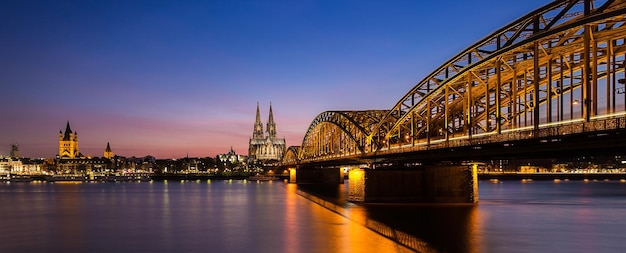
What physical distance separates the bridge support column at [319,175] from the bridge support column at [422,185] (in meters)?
89.5

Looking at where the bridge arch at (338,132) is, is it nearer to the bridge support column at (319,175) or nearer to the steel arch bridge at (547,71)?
the bridge support column at (319,175)

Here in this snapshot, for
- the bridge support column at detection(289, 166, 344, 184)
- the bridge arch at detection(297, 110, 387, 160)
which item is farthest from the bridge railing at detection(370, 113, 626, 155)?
the bridge support column at detection(289, 166, 344, 184)

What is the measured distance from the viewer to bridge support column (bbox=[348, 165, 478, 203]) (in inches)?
2613

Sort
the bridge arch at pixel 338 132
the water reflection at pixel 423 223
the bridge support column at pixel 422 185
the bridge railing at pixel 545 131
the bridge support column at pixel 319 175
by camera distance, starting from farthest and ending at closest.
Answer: the bridge support column at pixel 319 175 → the bridge arch at pixel 338 132 → the bridge support column at pixel 422 185 → the water reflection at pixel 423 223 → the bridge railing at pixel 545 131

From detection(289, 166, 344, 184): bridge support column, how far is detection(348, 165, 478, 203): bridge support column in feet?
294

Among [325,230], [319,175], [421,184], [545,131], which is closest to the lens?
[545,131]

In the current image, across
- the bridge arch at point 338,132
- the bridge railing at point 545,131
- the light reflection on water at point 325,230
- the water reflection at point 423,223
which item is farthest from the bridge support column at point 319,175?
the bridge railing at point 545,131

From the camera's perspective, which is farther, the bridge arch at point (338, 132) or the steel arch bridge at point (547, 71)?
the bridge arch at point (338, 132)

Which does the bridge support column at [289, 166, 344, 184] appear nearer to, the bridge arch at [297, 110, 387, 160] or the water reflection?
the bridge arch at [297, 110, 387, 160]

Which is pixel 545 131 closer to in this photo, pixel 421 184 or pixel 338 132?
pixel 421 184

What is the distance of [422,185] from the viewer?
67.7 m

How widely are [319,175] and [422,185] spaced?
95.1 metres

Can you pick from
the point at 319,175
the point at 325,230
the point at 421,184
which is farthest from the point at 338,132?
the point at 325,230

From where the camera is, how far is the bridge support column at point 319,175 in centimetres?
15950
